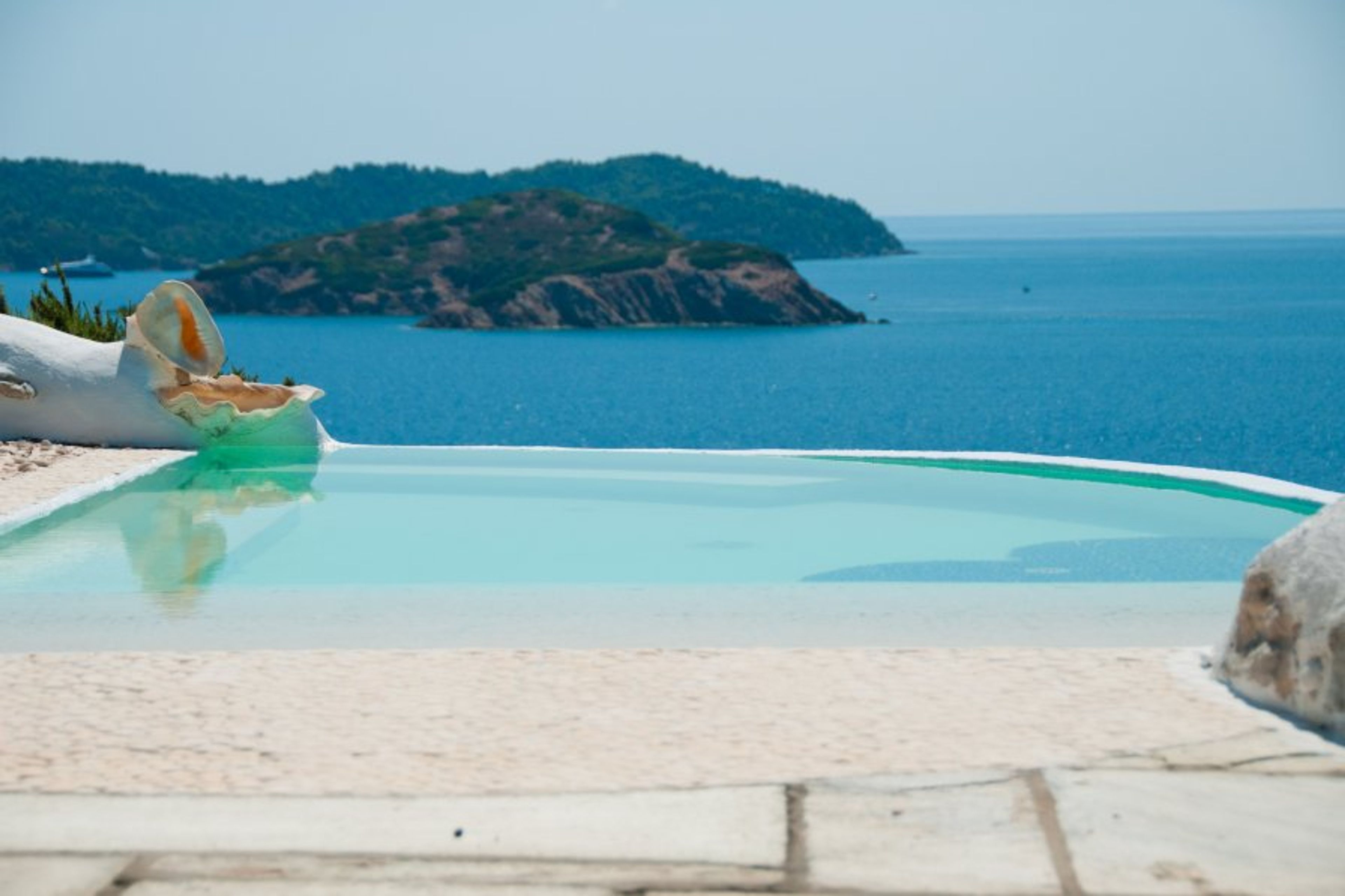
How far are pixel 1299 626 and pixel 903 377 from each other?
2425 inches

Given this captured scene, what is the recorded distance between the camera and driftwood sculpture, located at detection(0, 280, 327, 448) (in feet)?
49.2

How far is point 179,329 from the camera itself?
15492mm

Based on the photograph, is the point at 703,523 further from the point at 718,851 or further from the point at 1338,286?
the point at 1338,286

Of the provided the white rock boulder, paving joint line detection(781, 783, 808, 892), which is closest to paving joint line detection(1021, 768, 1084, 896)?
paving joint line detection(781, 783, 808, 892)

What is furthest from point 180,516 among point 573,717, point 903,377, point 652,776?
point 903,377

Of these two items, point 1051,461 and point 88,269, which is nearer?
point 1051,461

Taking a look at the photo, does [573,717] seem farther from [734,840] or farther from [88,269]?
[88,269]

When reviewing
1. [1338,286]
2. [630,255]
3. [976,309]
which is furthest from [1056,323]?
[1338,286]

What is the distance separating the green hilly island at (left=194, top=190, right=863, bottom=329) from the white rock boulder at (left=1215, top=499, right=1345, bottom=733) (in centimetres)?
9744

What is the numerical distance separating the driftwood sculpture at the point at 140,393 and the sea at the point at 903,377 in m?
21.9

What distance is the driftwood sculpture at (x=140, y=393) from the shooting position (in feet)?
49.2

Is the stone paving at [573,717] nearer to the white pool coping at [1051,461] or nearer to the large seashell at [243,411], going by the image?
the white pool coping at [1051,461]

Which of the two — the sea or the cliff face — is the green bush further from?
the cliff face

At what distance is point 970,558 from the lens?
33.0 ft
